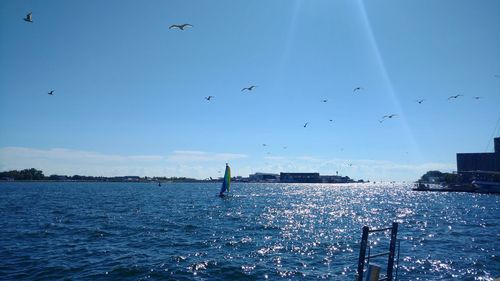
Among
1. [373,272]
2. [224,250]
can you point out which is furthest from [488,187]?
[373,272]

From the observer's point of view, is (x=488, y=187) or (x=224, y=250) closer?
(x=224, y=250)

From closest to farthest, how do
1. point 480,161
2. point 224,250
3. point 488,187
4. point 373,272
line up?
point 373,272 → point 224,250 → point 488,187 → point 480,161

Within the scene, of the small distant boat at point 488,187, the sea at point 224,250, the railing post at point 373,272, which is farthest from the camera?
the small distant boat at point 488,187

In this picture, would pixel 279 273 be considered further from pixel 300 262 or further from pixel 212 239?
pixel 212 239

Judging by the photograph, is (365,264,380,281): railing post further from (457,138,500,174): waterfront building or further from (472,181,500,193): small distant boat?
(457,138,500,174): waterfront building

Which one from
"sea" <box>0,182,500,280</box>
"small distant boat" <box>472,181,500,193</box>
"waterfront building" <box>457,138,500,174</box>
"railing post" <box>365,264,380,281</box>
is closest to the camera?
"railing post" <box>365,264,380,281</box>

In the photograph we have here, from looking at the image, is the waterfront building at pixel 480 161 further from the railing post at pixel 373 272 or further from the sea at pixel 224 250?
the railing post at pixel 373 272

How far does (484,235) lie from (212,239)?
28270 millimetres

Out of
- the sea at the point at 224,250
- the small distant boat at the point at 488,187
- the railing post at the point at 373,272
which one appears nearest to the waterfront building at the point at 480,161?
the small distant boat at the point at 488,187

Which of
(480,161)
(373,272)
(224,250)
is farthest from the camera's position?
(480,161)

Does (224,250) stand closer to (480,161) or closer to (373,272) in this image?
(373,272)

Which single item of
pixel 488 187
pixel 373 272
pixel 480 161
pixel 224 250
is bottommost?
pixel 224 250

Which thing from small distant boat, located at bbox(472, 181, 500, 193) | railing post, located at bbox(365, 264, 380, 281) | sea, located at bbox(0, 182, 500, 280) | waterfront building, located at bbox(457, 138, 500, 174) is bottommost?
sea, located at bbox(0, 182, 500, 280)

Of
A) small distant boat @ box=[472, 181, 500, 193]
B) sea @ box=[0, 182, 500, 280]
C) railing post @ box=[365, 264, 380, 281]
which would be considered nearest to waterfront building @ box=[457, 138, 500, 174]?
small distant boat @ box=[472, 181, 500, 193]
